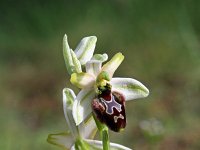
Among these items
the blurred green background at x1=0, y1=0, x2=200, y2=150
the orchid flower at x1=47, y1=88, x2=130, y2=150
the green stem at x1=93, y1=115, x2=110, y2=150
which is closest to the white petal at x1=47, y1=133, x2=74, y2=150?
the orchid flower at x1=47, y1=88, x2=130, y2=150

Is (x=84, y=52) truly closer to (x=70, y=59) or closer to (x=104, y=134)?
(x=70, y=59)

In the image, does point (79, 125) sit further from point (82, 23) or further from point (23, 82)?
point (82, 23)

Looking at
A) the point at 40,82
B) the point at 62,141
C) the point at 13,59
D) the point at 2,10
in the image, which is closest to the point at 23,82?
the point at 40,82

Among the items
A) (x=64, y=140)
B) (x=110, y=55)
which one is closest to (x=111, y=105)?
(x=64, y=140)

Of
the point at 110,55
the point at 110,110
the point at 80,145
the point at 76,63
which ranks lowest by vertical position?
the point at 110,55

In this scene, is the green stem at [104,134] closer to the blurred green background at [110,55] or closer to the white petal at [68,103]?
the white petal at [68,103]

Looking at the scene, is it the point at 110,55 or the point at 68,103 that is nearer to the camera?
the point at 68,103

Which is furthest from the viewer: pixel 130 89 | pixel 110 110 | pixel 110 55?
pixel 110 55
